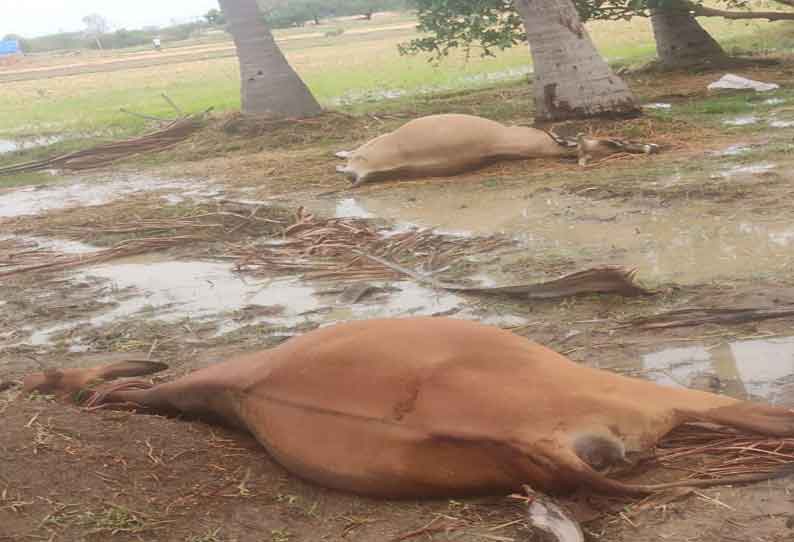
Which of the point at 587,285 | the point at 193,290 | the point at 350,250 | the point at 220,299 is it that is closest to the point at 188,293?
the point at 193,290

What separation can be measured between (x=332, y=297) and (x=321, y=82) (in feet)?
54.9

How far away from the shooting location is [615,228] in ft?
22.6

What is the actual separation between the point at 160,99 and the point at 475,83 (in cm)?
692

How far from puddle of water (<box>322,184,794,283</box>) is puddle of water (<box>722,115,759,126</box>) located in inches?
85.8

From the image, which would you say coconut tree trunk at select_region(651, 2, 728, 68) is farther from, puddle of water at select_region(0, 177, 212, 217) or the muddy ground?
puddle of water at select_region(0, 177, 212, 217)

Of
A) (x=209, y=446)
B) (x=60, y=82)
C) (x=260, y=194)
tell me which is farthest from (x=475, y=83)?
(x=60, y=82)

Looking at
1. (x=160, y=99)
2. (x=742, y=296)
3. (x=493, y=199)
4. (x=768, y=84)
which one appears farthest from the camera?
(x=160, y=99)

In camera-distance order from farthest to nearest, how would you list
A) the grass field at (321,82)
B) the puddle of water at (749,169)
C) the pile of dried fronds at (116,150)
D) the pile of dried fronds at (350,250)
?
the grass field at (321,82) < the pile of dried fronds at (116,150) < the puddle of water at (749,169) < the pile of dried fronds at (350,250)

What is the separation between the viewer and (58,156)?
13.8 m

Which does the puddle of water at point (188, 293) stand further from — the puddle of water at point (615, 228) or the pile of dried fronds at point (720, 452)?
the pile of dried fronds at point (720, 452)

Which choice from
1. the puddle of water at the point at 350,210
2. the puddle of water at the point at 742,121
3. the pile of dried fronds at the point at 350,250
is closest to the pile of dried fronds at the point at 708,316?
the pile of dried fronds at the point at 350,250

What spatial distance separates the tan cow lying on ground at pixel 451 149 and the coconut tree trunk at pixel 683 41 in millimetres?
6568

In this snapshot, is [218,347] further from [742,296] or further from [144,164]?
[144,164]

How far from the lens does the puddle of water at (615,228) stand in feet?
19.2
